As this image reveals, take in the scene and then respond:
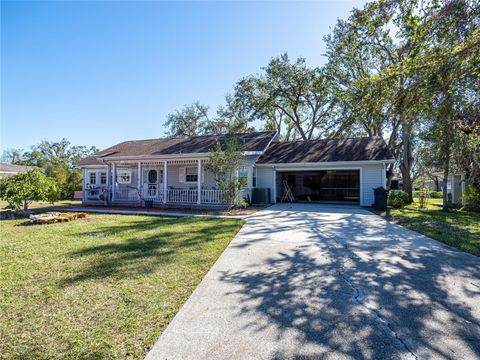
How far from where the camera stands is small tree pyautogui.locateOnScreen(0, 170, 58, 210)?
10323 mm

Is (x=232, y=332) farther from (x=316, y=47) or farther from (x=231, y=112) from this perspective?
(x=231, y=112)

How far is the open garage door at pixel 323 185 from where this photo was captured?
1912 centimetres

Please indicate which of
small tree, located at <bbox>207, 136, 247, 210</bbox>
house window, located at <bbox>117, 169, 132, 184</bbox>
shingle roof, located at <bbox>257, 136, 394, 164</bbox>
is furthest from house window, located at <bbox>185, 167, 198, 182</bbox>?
house window, located at <bbox>117, 169, 132, 184</bbox>

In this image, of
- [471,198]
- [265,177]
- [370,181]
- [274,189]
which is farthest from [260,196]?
[471,198]

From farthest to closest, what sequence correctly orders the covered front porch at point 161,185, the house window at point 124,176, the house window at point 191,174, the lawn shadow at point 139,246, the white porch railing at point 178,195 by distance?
the house window at point 124,176
the house window at point 191,174
the covered front porch at point 161,185
the white porch railing at point 178,195
the lawn shadow at point 139,246

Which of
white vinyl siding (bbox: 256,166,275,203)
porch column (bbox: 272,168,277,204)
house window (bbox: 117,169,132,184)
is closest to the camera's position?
porch column (bbox: 272,168,277,204)

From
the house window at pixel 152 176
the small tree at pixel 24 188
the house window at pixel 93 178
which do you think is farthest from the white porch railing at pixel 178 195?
the house window at pixel 93 178

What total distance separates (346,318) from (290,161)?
1371 centimetres

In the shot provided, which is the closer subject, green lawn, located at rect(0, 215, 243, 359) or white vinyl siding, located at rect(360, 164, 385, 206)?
green lawn, located at rect(0, 215, 243, 359)

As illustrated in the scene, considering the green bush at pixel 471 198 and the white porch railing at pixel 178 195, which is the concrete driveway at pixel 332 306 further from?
the green bush at pixel 471 198

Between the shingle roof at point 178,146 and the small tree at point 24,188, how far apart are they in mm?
5377

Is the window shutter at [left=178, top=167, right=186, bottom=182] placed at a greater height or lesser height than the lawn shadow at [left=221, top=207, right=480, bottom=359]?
greater

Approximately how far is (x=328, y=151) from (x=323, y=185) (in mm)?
4153

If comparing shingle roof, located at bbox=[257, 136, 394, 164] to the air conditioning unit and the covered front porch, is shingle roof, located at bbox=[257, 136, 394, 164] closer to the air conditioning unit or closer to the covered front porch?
the air conditioning unit
